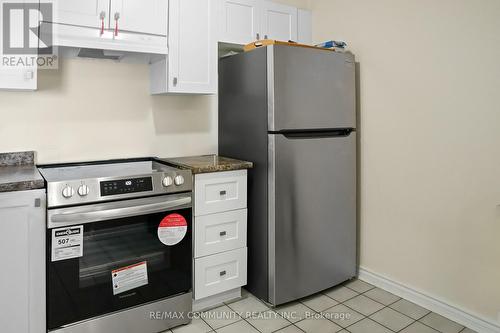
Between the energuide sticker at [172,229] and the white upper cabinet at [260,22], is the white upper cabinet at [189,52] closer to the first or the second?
the white upper cabinet at [260,22]

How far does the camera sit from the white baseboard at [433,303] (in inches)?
86.8

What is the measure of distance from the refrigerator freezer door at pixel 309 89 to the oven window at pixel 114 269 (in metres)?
0.87

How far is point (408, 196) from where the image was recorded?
2.59 m

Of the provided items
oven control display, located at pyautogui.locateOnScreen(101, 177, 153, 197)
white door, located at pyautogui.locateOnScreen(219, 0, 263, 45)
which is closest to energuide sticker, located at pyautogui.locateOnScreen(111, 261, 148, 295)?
oven control display, located at pyautogui.locateOnScreen(101, 177, 153, 197)

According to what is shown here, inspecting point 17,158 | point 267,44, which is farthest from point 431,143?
point 17,158

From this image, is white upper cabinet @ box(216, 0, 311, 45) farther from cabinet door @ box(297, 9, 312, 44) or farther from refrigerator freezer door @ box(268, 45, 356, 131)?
refrigerator freezer door @ box(268, 45, 356, 131)

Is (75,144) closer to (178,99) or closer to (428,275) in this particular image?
(178,99)

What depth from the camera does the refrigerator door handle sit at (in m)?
2.47

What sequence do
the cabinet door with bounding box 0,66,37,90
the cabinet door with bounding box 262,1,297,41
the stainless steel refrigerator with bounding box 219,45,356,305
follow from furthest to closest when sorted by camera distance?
the cabinet door with bounding box 262,1,297,41
the stainless steel refrigerator with bounding box 219,45,356,305
the cabinet door with bounding box 0,66,37,90

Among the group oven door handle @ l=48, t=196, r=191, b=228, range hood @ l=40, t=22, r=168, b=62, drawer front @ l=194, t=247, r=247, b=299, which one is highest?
range hood @ l=40, t=22, r=168, b=62

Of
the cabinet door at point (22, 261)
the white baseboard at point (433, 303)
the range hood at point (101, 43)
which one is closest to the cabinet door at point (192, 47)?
the range hood at point (101, 43)

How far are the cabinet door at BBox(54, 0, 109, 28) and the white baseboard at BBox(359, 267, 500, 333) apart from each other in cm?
247

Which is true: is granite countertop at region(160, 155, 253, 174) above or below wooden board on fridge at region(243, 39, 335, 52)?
below

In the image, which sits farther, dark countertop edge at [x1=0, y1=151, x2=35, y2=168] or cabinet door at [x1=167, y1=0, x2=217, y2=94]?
cabinet door at [x1=167, y1=0, x2=217, y2=94]
